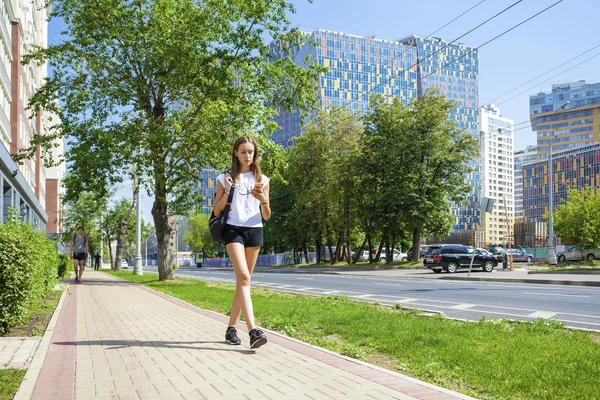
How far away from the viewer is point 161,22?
22.4 m

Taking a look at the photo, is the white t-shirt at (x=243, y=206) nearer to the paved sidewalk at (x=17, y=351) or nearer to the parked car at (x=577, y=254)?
the paved sidewalk at (x=17, y=351)

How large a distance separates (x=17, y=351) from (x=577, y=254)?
167ft

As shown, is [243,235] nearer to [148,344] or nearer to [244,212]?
[244,212]

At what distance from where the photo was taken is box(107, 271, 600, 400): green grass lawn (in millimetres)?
4762

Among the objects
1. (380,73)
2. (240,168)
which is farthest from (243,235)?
(380,73)

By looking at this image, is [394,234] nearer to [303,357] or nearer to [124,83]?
[124,83]

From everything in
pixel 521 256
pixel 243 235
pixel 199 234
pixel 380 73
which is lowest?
pixel 521 256

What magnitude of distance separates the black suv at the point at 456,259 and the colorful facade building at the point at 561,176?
87.1 metres

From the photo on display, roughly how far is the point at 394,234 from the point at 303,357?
1708 inches

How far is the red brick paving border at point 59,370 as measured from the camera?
4.48 metres

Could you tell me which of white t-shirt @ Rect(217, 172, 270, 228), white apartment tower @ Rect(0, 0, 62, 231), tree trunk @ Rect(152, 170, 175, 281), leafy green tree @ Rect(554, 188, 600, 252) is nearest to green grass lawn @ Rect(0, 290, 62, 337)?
white t-shirt @ Rect(217, 172, 270, 228)

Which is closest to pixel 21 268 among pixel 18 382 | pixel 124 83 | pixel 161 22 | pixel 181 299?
pixel 18 382

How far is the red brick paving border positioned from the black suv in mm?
28209

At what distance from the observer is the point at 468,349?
6289mm
